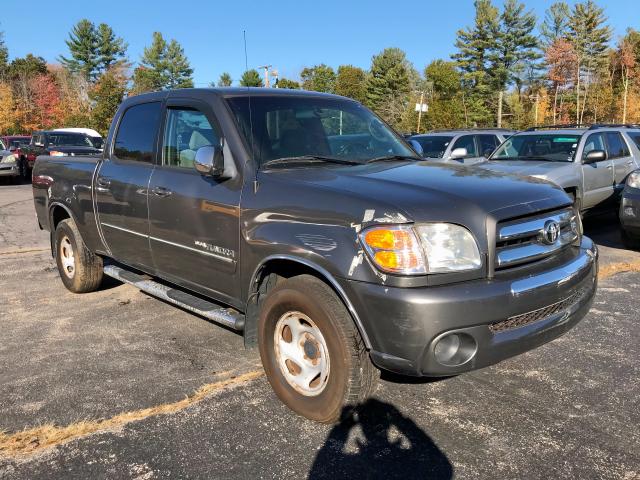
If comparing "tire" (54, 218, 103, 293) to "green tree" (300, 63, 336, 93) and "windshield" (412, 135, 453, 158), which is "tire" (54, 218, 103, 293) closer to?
"windshield" (412, 135, 453, 158)

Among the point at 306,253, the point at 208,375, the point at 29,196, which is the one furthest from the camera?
the point at 29,196

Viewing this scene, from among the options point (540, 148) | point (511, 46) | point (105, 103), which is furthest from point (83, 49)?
point (540, 148)

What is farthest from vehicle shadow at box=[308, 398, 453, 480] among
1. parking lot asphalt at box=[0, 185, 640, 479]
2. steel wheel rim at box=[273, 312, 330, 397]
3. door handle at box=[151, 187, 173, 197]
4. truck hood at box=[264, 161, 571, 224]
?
door handle at box=[151, 187, 173, 197]

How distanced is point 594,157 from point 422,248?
700cm

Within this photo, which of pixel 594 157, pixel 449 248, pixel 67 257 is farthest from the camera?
pixel 594 157

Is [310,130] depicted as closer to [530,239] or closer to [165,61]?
[530,239]

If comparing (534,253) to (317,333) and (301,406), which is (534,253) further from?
(301,406)

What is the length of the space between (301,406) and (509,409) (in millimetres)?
1240

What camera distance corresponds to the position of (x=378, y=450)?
292cm

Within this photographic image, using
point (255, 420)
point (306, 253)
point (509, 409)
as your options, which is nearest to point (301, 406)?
point (255, 420)

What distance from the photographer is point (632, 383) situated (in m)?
3.65

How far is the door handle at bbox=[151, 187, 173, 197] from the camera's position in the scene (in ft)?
13.2

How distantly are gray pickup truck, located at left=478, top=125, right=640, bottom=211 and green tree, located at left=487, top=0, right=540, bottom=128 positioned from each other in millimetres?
45582

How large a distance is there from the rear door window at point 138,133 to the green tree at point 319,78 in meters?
68.1
